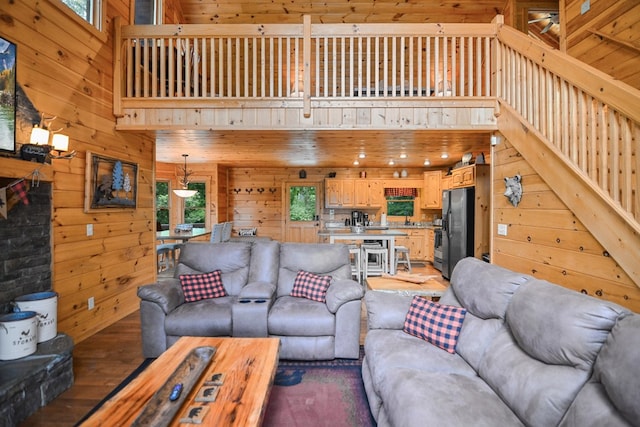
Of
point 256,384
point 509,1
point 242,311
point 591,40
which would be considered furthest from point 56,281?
point 509,1

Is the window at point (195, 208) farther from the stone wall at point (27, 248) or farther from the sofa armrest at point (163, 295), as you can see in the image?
the sofa armrest at point (163, 295)

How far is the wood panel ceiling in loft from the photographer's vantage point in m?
5.35

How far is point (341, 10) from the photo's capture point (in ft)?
18.0

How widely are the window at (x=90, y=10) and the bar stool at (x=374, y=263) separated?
4.86 metres

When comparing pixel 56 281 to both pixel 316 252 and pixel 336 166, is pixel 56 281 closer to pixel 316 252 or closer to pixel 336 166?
pixel 316 252

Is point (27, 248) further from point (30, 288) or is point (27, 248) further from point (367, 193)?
point (367, 193)

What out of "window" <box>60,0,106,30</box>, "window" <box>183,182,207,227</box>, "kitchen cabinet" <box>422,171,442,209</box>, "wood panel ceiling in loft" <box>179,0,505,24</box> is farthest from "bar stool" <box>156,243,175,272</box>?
"kitchen cabinet" <box>422,171,442,209</box>

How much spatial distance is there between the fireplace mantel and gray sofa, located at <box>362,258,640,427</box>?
3.01 meters

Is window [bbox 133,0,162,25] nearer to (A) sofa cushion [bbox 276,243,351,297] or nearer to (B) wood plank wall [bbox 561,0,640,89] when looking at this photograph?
(A) sofa cushion [bbox 276,243,351,297]

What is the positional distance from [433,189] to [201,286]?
6275mm

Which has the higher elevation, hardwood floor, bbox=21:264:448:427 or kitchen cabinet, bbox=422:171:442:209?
kitchen cabinet, bbox=422:171:442:209

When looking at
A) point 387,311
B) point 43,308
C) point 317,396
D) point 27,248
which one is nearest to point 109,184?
point 27,248

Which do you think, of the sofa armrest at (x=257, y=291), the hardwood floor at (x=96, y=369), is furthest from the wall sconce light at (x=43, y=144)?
the sofa armrest at (x=257, y=291)

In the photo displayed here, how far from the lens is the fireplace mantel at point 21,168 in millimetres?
2219
